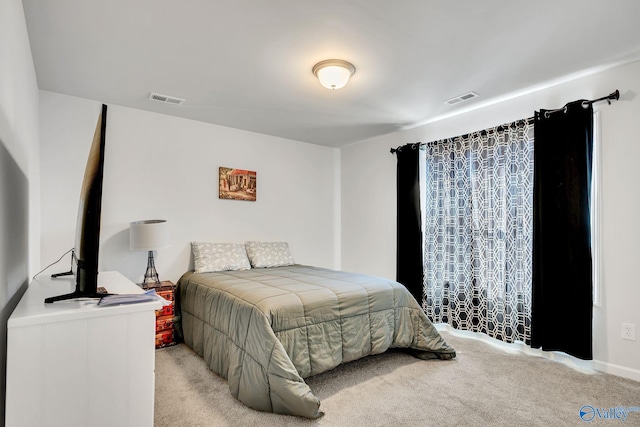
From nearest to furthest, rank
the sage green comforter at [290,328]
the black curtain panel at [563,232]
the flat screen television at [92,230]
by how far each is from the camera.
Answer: the flat screen television at [92,230] → the sage green comforter at [290,328] → the black curtain panel at [563,232]

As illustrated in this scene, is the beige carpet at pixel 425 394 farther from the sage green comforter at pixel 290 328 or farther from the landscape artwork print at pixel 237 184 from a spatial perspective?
the landscape artwork print at pixel 237 184

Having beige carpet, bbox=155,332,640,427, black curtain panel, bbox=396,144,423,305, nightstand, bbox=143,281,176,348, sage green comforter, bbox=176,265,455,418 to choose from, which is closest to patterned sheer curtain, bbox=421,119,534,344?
black curtain panel, bbox=396,144,423,305

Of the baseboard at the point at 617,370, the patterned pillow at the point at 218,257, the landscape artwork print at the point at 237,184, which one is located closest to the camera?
the baseboard at the point at 617,370

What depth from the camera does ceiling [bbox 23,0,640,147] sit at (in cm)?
189

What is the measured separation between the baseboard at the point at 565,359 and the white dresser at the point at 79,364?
308 centimetres

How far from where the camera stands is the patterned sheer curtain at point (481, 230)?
3.04 m

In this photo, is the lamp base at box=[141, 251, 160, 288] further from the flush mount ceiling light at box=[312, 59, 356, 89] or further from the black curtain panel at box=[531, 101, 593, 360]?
the black curtain panel at box=[531, 101, 593, 360]

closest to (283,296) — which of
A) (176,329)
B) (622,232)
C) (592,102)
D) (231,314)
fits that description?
(231,314)

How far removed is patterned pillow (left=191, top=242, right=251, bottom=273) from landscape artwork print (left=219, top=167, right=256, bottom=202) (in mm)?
665

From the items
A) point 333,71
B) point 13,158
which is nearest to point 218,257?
point 13,158

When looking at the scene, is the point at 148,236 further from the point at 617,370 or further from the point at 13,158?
the point at 617,370

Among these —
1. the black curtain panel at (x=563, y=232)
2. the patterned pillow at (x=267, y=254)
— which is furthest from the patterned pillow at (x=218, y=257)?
the black curtain panel at (x=563, y=232)

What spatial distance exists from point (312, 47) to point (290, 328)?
1.93 metres

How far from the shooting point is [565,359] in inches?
110
